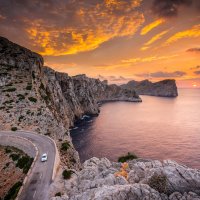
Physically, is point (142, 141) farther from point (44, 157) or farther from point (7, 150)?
point (7, 150)

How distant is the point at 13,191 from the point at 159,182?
2296cm

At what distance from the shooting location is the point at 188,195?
20.2 metres

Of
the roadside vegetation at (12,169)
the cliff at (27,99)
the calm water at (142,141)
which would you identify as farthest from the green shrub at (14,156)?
the calm water at (142,141)

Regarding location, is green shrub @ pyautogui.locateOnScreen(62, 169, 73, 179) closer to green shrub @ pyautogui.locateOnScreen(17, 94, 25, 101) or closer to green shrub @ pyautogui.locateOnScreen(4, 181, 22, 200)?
green shrub @ pyautogui.locateOnScreen(4, 181, 22, 200)

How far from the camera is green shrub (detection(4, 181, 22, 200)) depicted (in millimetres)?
26242

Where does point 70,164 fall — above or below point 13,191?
below

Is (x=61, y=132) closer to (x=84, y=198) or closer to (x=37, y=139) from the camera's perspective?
(x=37, y=139)

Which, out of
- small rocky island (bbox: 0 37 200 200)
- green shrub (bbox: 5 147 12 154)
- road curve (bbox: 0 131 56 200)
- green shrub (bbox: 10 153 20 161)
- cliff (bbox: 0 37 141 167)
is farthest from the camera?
cliff (bbox: 0 37 141 167)

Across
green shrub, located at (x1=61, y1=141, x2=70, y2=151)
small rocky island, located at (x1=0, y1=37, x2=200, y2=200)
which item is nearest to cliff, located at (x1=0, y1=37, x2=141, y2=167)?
small rocky island, located at (x1=0, y1=37, x2=200, y2=200)

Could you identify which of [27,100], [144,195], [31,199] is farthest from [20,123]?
[144,195]

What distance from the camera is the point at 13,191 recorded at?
89.8 ft

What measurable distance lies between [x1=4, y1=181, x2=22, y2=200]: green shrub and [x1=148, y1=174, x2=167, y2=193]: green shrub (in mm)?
20579

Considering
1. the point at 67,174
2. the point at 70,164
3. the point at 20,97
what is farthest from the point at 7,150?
the point at 20,97

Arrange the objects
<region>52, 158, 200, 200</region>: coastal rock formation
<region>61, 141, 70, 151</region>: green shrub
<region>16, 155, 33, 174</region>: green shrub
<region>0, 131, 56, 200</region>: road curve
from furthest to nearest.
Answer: <region>61, 141, 70, 151</region>: green shrub < <region>16, 155, 33, 174</region>: green shrub < <region>0, 131, 56, 200</region>: road curve < <region>52, 158, 200, 200</region>: coastal rock formation
